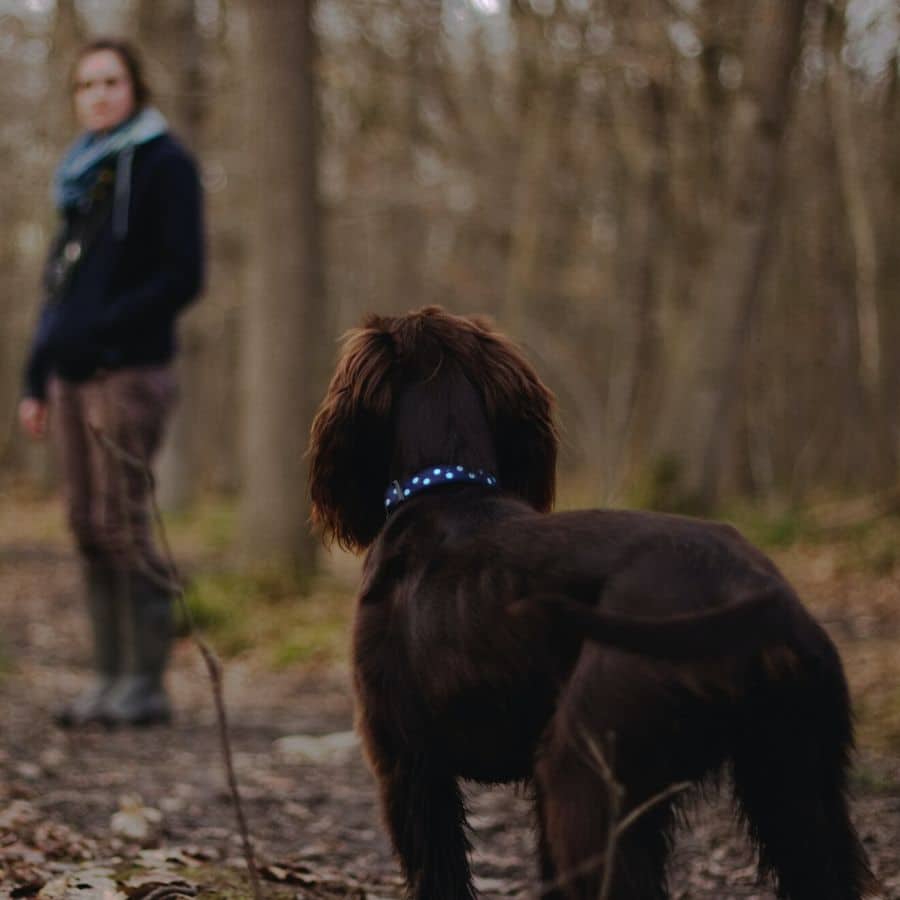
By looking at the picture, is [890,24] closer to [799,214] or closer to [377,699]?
[799,214]

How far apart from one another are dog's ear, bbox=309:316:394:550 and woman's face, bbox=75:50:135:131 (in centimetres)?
281

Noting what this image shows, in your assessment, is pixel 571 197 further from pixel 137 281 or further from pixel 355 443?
pixel 355 443

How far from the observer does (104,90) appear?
16.6 feet

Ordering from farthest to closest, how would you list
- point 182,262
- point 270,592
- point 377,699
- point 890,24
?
point 890,24 → point 270,592 → point 182,262 → point 377,699

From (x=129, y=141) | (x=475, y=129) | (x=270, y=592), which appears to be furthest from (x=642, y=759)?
(x=475, y=129)

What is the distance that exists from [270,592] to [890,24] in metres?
8.20

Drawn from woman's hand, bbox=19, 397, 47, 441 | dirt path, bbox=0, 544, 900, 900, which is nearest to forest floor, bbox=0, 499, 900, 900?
dirt path, bbox=0, 544, 900, 900

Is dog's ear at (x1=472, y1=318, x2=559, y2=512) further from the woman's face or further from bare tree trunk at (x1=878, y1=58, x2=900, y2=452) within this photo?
bare tree trunk at (x1=878, y1=58, x2=900, y2=452)

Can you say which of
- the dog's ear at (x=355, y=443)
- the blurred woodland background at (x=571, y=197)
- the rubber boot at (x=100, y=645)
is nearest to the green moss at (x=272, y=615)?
the blurred woodland background at (x=571, y=197)

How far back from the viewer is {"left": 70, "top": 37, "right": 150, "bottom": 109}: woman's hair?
5.12 m

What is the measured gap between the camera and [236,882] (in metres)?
3.14

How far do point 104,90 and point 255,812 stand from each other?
2931mm

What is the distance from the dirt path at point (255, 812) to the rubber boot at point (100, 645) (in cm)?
9

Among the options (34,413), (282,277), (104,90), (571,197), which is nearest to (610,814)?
(34,413)
